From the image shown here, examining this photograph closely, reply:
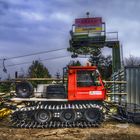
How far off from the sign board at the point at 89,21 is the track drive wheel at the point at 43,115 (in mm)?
22183

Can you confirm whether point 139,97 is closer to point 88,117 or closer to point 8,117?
point 88,117

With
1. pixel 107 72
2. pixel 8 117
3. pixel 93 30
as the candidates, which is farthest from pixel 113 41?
pixel 8 117

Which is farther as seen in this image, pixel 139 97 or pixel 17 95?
pixel 139 97

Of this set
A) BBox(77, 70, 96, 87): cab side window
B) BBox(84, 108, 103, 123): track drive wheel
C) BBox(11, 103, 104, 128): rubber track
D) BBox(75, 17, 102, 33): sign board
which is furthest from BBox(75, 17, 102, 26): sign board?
BBox(84, 108, 103, 123): track drive wheel

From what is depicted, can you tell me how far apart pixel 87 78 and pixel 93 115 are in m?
1.77

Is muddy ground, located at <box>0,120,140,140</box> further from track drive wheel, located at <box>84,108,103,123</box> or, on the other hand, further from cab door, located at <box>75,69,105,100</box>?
cab door, located at <box>75,69,105,100</box>

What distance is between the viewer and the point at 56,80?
816 inches

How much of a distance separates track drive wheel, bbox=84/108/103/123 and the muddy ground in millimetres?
390

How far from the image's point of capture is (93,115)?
16969 millimetres

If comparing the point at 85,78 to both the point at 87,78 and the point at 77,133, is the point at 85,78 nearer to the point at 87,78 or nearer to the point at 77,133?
the point at 87,78

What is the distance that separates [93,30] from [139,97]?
17.1m

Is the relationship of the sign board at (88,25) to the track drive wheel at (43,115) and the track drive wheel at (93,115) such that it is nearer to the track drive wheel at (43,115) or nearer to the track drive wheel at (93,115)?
the track drive wheel at (93,115)

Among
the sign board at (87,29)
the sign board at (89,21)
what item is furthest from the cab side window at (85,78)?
the sign board at (89,21)

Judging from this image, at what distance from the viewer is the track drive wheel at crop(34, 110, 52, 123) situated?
1689cm
